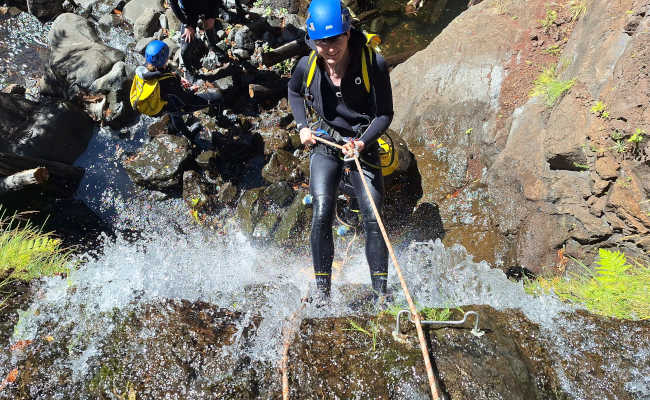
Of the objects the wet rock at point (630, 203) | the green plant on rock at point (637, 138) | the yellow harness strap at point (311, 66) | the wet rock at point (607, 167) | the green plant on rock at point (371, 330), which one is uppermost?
the yellow harness strap at point (311, 66)

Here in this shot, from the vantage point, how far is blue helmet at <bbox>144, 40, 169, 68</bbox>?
5.46 m

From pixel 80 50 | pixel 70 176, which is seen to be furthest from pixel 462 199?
pixel 80 50

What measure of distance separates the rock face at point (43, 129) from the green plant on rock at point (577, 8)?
26.6 ft

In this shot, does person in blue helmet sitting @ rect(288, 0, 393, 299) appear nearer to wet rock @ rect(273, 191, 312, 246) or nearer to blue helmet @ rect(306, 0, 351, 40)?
blue helmet @ rect(306, 0, 351, 40)

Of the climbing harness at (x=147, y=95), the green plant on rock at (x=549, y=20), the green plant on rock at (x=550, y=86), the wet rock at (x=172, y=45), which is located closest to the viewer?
the green plant on rock at (x=550, y=86)

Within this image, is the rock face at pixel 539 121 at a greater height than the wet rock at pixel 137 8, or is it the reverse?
the wet rock at pixel 137 8

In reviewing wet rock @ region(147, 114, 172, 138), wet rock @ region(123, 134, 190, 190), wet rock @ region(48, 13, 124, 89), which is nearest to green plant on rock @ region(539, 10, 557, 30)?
wet rock @ region(123, 134, 190, 190)

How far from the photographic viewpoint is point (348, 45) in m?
3.03

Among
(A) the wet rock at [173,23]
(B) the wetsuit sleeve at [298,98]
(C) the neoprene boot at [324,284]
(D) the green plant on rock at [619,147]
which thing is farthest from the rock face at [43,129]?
(D) the green plant on rock at [619,147]

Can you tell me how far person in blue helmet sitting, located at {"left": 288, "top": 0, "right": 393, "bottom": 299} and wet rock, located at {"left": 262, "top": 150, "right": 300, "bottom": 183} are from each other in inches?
115

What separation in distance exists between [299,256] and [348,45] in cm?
288

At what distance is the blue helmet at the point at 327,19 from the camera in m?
2.68

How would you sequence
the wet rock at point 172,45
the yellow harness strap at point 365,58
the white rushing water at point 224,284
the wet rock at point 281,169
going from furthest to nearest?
the wet rock at point 172,45, the wet rock at point 281,169, the yellow harness strap at point 365,58, the white rushing water at point 224,284

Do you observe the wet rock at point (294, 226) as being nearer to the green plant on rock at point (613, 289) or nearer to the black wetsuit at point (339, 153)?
the black wetsuit at point (339, 153)
